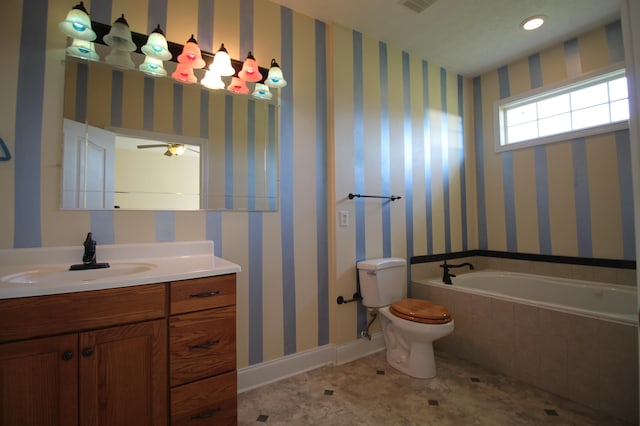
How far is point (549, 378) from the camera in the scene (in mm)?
1782

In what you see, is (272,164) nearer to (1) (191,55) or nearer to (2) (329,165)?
(2) (329,165)

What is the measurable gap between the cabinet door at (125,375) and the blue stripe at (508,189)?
3.07 metres

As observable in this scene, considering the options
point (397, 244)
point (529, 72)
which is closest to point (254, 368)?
point (397, 244)

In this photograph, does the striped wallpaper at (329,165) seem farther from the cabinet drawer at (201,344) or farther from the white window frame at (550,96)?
the cabinet drawer at (201,344)

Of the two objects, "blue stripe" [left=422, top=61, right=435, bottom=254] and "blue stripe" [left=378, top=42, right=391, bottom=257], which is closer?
"blue stripe" [left=378, top=42, right=391, bottom=257]

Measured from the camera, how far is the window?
2.29 metres

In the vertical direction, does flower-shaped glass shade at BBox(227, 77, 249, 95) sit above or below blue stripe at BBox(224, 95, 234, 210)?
above

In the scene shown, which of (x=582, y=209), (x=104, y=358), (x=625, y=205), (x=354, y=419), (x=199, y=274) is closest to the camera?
(x=104, y=358)

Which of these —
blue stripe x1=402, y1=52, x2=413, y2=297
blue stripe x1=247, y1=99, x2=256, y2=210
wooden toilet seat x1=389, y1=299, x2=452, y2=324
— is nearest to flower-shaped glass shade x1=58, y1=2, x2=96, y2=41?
blue stripe x1=247, y1=99, x2=256, y2=210

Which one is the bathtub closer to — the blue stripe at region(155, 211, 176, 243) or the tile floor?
the tile floor

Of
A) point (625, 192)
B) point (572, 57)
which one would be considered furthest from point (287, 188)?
point (572, 57)

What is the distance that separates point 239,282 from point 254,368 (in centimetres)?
57

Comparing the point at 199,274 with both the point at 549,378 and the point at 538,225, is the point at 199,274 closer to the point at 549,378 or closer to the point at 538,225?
the point at 549,378

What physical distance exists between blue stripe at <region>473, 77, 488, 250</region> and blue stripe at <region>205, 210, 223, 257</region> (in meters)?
2.72
